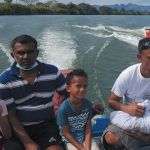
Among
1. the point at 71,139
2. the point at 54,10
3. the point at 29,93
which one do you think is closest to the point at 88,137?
the point at 71,139

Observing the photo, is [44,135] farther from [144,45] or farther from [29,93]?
[144,45]

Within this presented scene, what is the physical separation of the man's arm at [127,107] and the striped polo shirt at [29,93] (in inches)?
19.1

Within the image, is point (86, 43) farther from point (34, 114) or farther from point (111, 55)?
point (34, 114)

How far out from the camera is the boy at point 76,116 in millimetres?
3023

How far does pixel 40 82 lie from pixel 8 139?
1.36 ft

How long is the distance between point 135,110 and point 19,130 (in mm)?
804

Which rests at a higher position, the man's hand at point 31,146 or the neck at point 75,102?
the neck at point 75,102

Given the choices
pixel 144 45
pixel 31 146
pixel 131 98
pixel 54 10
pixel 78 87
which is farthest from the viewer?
pixel 54 10

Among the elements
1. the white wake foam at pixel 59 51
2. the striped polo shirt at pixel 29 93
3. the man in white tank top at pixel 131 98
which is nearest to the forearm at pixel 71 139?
→ the striped polo shirt at pixel 29 93

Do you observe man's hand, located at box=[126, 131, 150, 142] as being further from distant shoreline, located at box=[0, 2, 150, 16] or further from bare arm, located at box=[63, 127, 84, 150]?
distant shoreline, located at box=[0, 2, 150, 16]

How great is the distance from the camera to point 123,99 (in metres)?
3.39

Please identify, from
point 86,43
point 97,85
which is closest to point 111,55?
point 86,43

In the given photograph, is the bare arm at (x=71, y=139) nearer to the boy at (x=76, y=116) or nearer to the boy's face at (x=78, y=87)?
the boy at (x=76, y=116)

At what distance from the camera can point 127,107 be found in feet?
10.6
